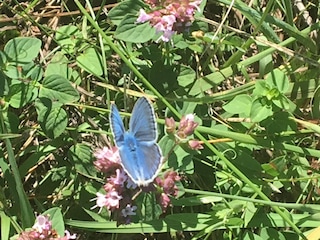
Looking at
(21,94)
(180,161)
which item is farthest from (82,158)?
(180,161)

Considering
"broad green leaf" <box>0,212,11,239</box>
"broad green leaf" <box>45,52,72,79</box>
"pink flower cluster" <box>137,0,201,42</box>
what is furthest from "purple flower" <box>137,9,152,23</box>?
"broad green leaf" <box>0,212,11,239</box>

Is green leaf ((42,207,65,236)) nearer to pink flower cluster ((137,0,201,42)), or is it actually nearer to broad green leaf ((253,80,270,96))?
pink flower cluster ((137,0,201,42))

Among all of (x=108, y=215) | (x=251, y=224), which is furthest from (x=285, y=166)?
(x=108, y=215)

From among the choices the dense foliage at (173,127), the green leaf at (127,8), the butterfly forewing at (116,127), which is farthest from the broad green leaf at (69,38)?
the butterfly forewing at (116,127)

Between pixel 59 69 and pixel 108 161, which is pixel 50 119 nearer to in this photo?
pixel 59 69

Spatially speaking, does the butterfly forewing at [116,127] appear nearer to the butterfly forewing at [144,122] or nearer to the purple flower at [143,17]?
the butterfly forewing at [144,122]

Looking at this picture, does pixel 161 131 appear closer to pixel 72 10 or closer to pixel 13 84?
pixel 13 84
